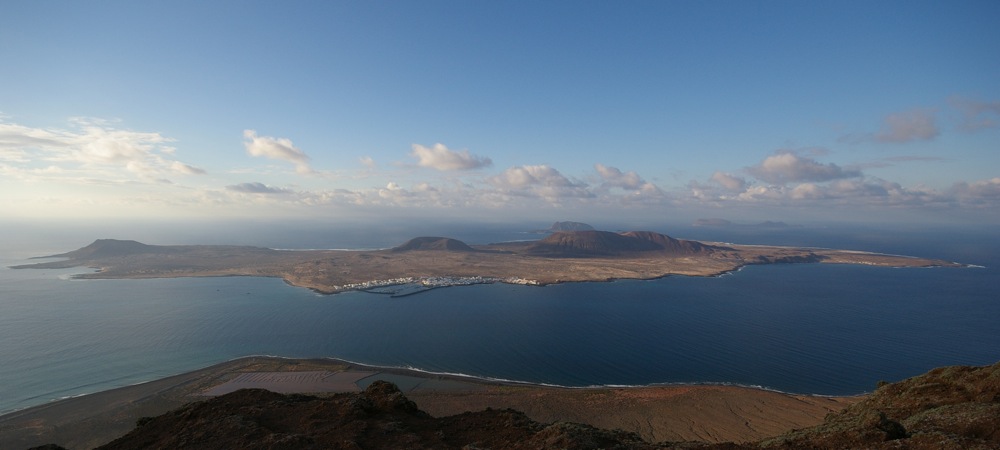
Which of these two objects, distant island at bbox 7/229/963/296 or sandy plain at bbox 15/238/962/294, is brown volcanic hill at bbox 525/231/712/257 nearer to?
distant island at bbox 7/229/963/296

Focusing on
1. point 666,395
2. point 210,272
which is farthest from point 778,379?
point 210,272

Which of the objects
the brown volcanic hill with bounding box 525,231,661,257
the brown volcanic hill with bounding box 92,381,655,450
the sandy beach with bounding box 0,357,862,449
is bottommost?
the sandy beach with bounding box 0,357,862,449

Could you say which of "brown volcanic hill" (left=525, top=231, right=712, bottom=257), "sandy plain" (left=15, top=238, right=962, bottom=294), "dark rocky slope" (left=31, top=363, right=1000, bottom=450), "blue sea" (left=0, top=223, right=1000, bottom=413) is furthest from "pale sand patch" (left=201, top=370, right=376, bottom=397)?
"brown volcanic hill" (left=525, top=231, right=712, bottom=257)

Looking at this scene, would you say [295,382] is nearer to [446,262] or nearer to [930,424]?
[930,424]

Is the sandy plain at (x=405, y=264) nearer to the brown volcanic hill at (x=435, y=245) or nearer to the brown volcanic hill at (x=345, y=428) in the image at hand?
the brown volcanic hill at (x=435, y=245)

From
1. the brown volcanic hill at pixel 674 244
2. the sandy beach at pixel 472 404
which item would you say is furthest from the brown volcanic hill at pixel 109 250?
the brown volcanic hill at pixel 674 244

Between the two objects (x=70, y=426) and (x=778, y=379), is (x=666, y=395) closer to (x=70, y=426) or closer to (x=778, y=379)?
(x=778, y=379)
